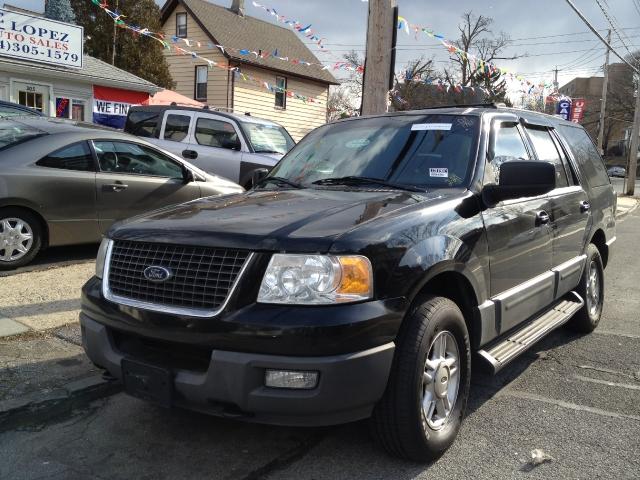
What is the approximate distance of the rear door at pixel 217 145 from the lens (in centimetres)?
1052

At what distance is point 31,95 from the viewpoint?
623 inches

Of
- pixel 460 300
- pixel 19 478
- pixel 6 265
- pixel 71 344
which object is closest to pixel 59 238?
pixel 6 265

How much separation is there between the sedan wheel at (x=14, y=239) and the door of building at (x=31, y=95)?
1057 cm

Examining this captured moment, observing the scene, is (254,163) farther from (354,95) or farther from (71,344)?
(354,95)

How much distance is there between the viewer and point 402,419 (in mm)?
2822

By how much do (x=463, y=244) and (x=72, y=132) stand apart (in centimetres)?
499

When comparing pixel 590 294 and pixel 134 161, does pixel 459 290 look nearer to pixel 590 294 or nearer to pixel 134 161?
pixel 590 294

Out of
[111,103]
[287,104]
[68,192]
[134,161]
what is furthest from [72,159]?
[287,104]

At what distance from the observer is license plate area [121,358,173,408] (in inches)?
108

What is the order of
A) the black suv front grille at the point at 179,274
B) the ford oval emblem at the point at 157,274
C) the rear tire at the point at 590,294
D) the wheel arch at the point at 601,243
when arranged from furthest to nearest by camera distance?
the wheel arch at the point at 601,243 < the rear tire at the point at 590,294 < the ford oval emblem at the point at 157,274 < the black suv front grille at the point at 179,274

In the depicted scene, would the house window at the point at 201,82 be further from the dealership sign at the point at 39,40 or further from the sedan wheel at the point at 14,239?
the sedan wheel at the point at 14,239

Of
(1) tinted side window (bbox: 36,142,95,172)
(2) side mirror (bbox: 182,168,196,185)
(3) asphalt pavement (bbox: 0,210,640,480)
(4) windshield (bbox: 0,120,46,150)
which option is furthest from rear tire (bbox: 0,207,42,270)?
(3) asphalt pavement (bbox: 0,210,640,480)

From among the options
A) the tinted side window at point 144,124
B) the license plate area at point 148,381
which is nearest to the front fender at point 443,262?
the license plate area at point 148,381

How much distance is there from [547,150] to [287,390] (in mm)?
3279
